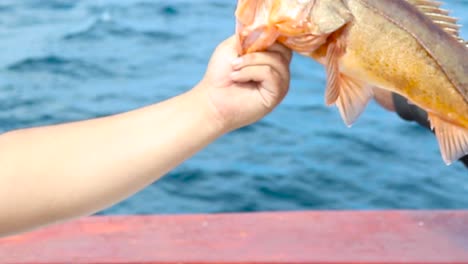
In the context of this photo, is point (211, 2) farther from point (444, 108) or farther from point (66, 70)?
point (444, 108)

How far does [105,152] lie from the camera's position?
1.71 meters

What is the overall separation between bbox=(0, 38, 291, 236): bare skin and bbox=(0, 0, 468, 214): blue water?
3117mm

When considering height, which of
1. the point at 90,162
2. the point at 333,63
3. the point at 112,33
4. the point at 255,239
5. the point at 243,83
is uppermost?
the point at 333,63

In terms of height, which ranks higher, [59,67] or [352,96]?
[352,96]

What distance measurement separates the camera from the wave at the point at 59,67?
697 cm

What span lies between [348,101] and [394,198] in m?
3.58

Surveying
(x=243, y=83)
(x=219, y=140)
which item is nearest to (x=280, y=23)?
(x=243, y=83)

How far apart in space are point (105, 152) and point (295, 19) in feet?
1.68

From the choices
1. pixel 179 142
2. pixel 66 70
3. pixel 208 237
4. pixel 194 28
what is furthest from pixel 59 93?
pixel 179 142

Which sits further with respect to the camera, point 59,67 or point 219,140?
point 59,67

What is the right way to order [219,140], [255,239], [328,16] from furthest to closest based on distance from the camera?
[219,140] < [255,239] < [328,16]

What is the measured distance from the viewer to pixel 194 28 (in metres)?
8.20

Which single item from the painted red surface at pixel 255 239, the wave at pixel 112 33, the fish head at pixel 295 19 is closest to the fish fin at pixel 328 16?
the fish head at pixel 295 19

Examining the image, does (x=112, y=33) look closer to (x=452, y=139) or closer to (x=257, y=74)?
(x=257, y=74)
